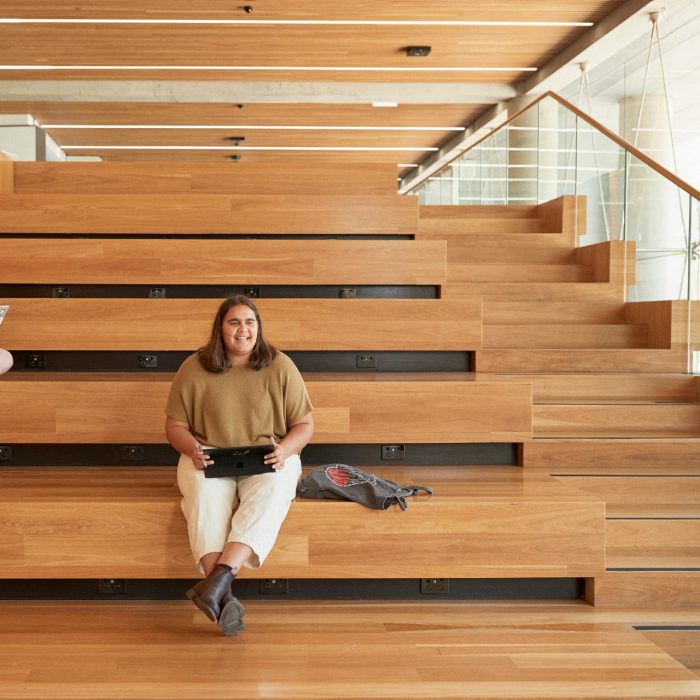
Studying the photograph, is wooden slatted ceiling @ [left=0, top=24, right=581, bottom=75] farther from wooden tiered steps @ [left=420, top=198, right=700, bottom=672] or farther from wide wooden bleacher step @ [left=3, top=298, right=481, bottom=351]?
wide wooden bleacher step @ [left=3, top=298, right=481, bottom=351]

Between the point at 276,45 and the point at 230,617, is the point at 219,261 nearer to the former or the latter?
the point at 230,617

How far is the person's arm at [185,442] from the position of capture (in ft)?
7.44

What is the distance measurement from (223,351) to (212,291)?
1129 mm

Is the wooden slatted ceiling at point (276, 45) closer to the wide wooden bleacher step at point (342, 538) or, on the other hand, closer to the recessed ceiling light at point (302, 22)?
the recessed ceiling light at point (302, 22)

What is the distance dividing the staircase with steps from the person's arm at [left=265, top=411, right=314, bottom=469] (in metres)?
0.83

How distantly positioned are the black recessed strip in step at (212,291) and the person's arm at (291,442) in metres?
1.15

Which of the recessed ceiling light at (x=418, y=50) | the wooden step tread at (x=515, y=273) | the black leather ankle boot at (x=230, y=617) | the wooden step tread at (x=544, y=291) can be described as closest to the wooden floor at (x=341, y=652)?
the black leather ankle boot at (x=230, y=617)

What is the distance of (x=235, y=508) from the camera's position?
230cm

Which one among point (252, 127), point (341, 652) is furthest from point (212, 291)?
point (252, 127)

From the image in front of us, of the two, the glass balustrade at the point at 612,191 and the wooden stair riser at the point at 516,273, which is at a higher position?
the glass balustrade at the point at 612,191

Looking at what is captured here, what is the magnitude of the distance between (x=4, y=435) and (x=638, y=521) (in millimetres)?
1958

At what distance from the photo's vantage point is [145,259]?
3420 mm

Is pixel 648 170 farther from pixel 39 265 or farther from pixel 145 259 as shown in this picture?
pixel 39 265

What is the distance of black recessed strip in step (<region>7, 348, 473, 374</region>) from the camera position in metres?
3.18
